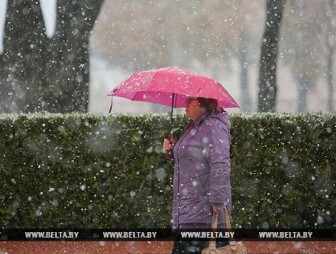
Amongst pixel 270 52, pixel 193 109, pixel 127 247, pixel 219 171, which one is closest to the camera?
pixel 219 171

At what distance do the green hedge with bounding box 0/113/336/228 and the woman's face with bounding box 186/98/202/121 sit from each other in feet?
13.4

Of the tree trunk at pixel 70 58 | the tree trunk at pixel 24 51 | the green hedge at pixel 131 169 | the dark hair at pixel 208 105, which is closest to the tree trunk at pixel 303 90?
the tree trunk at pixel 70 58

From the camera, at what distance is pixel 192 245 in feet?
16.4

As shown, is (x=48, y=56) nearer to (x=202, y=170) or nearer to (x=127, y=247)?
(x=127, y=247)

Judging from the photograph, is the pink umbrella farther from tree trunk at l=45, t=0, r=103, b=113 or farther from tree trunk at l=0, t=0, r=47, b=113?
tree trunk at l=0, t=0, r=47, b=113

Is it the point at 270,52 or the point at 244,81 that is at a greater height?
the point at 244,81

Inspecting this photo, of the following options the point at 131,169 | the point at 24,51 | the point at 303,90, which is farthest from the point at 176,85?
the point at 303,90

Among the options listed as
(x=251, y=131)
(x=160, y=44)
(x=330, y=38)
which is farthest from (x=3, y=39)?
(x=330, y=38)

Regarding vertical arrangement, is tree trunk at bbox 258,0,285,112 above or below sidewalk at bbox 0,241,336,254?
above

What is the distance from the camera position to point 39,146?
9.27 m

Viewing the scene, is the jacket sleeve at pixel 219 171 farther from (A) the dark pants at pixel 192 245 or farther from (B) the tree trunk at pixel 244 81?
(B) the tree trunk at pixel 244 81

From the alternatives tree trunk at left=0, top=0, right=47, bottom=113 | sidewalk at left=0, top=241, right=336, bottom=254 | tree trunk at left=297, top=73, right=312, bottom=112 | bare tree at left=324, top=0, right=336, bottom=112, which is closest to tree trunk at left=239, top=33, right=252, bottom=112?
tree trunk at left=297, top=73, right=312, bottom=112

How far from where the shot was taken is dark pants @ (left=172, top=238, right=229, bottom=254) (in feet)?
15.8

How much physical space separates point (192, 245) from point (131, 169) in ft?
14.6
